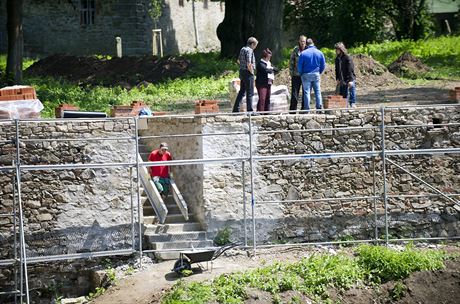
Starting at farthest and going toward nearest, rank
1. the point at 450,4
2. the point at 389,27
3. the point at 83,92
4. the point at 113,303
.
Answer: the point at 450,4
the point at 389,27
the point at 83,92
the point at 113,303

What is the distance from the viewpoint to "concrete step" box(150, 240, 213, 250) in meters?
19.5

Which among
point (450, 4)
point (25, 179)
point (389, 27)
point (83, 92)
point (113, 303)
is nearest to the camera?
point (113, 303)

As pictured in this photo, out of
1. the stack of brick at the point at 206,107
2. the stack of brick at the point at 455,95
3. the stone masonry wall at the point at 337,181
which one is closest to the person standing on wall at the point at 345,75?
the stone masonry wall at the point at 337,181

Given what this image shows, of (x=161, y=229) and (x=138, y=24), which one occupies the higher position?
(x=138, y=24)

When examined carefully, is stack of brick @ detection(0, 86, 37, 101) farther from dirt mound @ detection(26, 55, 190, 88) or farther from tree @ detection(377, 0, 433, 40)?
tree @ detection(377, 0, 433, 40)

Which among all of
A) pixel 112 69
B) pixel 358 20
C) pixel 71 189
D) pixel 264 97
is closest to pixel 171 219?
pixel 71 189

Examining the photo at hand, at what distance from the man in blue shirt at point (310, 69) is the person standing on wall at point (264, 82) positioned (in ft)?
2.36

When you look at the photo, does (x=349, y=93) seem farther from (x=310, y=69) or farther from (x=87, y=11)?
(x=87, y=11)

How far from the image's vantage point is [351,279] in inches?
728

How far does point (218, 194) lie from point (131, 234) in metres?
1.71

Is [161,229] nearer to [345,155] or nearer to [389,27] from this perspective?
[345,155]

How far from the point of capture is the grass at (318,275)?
17375 millimetres

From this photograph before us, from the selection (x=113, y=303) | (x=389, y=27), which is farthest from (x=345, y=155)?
(x=389, y=27)

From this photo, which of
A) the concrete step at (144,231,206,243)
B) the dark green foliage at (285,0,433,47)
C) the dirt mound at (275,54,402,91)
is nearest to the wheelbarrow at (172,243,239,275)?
the concrete step at (144,231,206,243)
